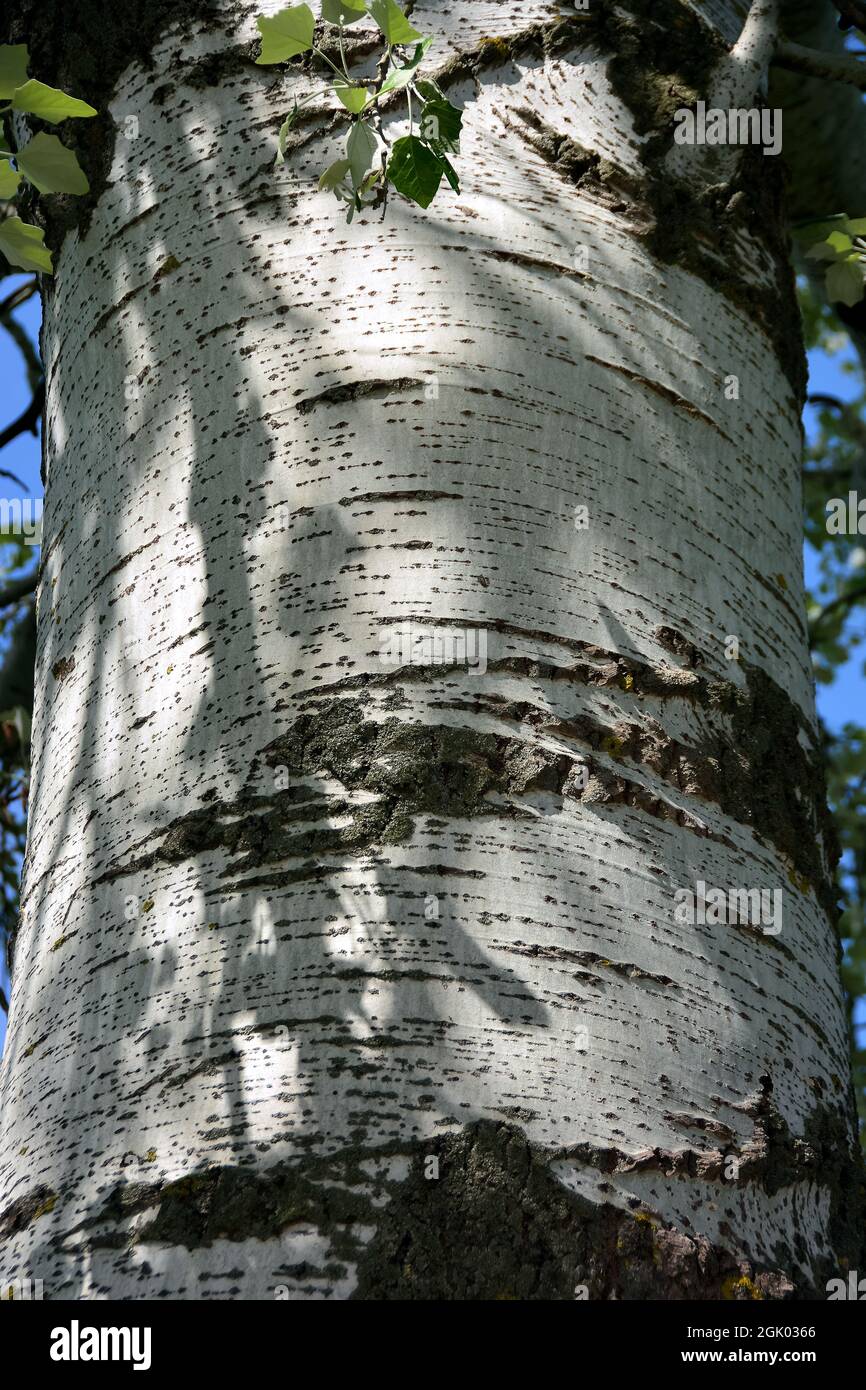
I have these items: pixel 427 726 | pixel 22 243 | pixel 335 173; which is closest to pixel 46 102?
pixel 22 243

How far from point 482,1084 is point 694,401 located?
95cm

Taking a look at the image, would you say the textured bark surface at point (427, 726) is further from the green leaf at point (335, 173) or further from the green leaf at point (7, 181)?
the green leaf at point (7, 181)

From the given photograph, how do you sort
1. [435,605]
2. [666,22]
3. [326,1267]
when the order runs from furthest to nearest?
[666,22], [435,605], [326,1267]

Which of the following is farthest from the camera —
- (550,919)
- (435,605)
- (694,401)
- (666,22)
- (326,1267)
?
(666,22)

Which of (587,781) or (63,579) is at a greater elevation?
(63,579)

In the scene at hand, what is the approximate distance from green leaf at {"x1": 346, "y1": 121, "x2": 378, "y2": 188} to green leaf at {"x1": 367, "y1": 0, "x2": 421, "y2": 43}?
0.36 feet

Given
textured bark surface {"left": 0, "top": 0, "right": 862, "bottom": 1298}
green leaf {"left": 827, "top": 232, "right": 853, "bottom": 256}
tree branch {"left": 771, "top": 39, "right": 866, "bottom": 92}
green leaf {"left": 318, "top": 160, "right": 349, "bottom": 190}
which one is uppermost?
tree branch {"left": 771, "top": 39, "right": 866, "bottom": 92}

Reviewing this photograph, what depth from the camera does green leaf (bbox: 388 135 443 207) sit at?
1.42 meters

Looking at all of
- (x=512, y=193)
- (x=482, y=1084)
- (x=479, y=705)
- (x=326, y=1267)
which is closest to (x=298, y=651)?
(x=479, y=705)

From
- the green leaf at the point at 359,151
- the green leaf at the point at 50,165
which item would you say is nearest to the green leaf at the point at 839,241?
the green leaf at the point at 359,151

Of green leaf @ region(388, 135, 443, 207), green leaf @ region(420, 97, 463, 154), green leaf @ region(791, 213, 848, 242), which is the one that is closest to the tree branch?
green leaf @ region(791, 213, 848, 242)

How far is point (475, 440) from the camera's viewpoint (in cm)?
145

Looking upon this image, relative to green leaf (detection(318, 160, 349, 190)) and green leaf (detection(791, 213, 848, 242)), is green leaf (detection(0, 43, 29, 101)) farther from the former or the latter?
green leaf (detection(791, 213, 848, 242))

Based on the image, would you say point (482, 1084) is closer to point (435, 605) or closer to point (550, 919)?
point (550, 919)
